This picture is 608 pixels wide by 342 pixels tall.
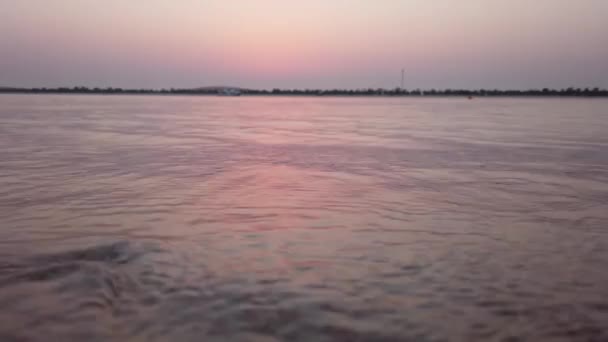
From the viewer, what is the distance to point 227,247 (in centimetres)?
396

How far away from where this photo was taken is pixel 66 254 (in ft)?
12.2

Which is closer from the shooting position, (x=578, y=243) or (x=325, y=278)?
(x=325, y=278)

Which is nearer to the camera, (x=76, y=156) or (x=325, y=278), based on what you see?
(x=325, y=278)

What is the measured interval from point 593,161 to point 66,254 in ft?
32.5

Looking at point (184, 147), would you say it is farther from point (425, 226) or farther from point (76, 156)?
point (425, 226)

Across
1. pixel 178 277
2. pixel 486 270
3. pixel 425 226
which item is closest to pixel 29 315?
pixel 178 277

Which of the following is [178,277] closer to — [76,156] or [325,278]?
[325,278]

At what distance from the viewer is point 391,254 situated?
3807 millimetres

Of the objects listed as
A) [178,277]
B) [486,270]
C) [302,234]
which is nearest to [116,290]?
[178,277]

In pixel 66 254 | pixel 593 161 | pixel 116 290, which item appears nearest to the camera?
pixel 116 290

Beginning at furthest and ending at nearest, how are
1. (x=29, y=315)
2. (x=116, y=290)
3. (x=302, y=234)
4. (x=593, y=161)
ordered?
(x=593, y=161) → (x=302, y=234) → (x=116, y=290) → (x=29, y=315)

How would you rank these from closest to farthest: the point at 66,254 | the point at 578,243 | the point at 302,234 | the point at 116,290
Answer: the point at 116,290, the point at 66,254, the point at 578,243, the point at 302,234

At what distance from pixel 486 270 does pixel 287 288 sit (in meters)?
1.50

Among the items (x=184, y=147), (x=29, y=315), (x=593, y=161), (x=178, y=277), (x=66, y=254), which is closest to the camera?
(x=29, y=315)
